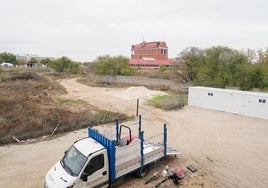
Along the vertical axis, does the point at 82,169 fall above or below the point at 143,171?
above

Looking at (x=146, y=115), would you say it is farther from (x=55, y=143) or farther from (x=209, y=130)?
(x=55, y=143)

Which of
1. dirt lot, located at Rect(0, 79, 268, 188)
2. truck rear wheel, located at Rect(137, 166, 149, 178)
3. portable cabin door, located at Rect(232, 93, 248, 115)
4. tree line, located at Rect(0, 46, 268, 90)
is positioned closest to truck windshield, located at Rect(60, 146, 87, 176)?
dirt lot, located at Rect(0, 79, 268, 188)

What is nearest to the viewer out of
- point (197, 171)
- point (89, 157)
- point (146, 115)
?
point (89, 157)

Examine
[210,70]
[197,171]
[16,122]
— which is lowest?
[197,171]

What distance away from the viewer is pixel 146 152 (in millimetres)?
8383

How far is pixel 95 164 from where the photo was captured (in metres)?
6.57

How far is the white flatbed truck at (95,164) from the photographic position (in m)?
6.22

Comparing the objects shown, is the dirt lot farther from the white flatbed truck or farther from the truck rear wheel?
Result: the white flatbed truck

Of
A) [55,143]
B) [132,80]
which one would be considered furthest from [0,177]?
[132,80]

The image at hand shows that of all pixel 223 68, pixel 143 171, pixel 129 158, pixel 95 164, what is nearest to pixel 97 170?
pixel 95 164

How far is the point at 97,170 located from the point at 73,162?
87cm

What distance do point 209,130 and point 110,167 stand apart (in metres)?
10.2

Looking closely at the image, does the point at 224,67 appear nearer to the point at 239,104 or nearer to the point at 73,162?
the point at 239,104

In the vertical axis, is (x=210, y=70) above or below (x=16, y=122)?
above
